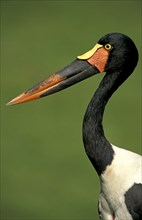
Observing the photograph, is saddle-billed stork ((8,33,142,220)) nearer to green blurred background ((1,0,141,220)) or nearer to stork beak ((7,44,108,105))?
stork beak ((7,44,108,105))

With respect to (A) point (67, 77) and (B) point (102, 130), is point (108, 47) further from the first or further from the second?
(B) point (102, 130)

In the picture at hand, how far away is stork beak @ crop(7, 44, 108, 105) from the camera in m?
6.06

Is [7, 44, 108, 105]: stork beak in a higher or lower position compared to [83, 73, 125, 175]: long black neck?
higher

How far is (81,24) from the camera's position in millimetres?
14211

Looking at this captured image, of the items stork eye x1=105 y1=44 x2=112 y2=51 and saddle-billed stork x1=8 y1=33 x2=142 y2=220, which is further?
stork eye x1=105 y1=44 x2=112 y2=51

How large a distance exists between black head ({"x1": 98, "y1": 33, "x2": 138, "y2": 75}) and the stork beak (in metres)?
0.05

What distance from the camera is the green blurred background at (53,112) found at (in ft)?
30.5

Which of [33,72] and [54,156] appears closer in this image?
[54,156]

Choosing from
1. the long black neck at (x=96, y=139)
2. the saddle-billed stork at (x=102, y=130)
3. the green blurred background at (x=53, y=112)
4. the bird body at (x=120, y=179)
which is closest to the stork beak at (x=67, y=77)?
the saddle-billed stork at (x=102, y=130)

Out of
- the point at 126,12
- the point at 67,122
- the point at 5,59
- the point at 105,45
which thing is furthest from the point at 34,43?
the point at 105,45

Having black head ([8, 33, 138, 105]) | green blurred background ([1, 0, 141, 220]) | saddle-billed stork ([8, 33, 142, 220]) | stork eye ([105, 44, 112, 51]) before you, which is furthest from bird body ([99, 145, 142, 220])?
green blurred background ([1, 0, 141, 220])

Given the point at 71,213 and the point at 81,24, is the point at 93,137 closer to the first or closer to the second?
the point at 71,213

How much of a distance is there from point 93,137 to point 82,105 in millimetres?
5314

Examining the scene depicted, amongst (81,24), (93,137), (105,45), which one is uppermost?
(81,24)
